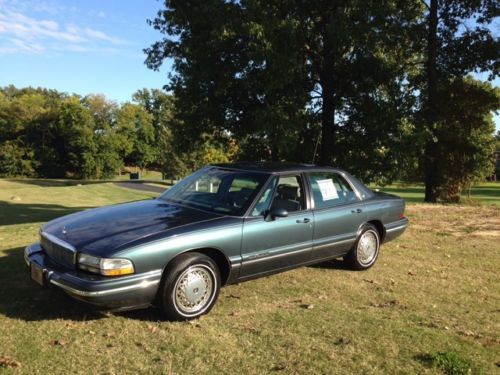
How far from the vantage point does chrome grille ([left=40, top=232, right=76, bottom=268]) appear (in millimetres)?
4227

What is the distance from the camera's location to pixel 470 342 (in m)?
4.18

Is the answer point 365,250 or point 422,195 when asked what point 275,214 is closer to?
point 365,250

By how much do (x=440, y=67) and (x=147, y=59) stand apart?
1123 cm

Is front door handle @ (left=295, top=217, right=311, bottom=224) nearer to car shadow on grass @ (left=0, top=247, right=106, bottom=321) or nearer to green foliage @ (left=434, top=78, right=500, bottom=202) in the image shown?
car shadow on grass @ (left=0, top=247, right=106, bottom=321)

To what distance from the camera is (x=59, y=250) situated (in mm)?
4406

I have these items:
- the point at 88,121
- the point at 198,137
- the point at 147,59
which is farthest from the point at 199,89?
the point at 88,121

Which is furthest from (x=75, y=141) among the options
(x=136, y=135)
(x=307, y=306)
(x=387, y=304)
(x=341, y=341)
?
(x=341, y=341)

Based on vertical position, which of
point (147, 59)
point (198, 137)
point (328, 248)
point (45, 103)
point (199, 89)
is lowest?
point (328, 248)

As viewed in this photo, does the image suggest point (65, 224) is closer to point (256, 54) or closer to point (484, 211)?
point (256, 54)

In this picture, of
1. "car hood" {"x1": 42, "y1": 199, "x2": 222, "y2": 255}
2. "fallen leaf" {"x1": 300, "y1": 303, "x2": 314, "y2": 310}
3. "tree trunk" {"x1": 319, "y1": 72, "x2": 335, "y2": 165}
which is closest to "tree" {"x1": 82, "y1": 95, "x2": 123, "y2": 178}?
"tree trunk" {"x1": 319, "y1": 72, "x2": 335, "y2": 165}

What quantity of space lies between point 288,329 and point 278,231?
3.93 feet

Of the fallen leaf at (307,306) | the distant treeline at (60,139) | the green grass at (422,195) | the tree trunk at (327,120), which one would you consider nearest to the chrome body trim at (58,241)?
the fallen leaf at (307,306)

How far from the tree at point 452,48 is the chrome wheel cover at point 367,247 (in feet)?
36.6

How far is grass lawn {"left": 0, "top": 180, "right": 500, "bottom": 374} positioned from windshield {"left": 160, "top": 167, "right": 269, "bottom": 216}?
101 centimetres
